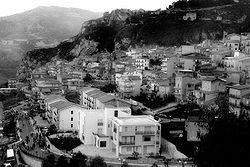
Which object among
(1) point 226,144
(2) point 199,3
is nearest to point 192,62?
(1) point 226,144

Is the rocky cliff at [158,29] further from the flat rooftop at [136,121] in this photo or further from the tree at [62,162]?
the tree at [62,162]

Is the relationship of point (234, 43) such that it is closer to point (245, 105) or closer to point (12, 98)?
point (245, 105)

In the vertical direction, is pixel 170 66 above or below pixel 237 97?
above

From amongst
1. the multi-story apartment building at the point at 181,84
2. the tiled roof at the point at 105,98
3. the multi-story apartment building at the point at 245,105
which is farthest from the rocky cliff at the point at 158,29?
the multi-story apartment building at the point at 245,105

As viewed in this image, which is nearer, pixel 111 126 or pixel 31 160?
pixel 111 126

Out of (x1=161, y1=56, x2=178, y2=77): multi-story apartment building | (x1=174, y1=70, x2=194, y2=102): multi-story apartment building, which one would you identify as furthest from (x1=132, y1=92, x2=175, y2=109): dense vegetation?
(x1=161, y1=56, x2=178, y2=77): multi-story apartment building

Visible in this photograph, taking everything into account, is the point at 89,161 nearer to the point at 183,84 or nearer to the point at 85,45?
the point at 183,84
